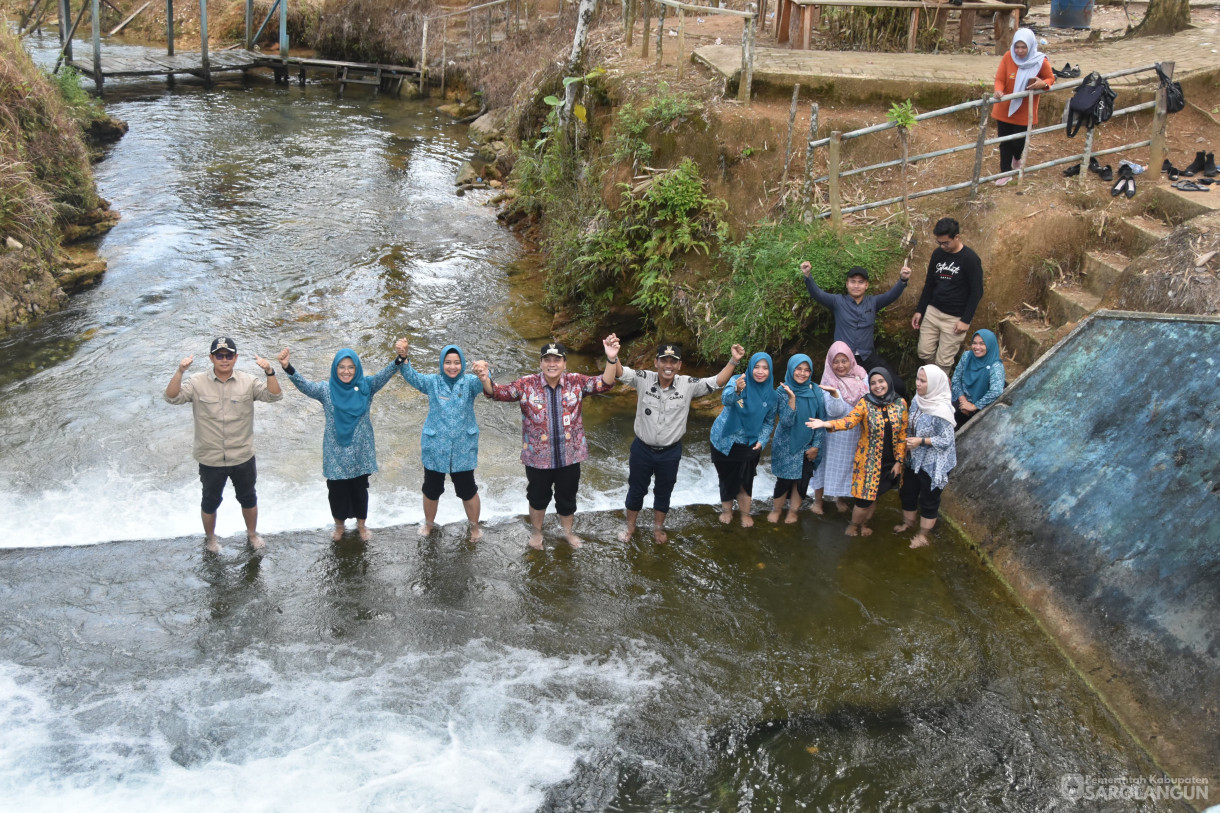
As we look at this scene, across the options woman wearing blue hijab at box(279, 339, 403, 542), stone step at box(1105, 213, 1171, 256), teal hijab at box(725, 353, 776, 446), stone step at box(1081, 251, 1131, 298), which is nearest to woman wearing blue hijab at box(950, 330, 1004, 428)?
stone step at box(1081, 251, 1131, 298)

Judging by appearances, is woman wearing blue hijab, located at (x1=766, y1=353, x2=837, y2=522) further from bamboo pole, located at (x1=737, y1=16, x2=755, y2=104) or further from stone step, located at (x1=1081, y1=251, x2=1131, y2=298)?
bamboo pole, located at (x1=737, y1=16, x2=755, y2=104)

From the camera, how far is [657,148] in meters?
10.1

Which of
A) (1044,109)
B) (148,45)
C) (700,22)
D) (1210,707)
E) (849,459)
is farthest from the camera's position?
(148,45)

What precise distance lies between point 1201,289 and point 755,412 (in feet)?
11.0

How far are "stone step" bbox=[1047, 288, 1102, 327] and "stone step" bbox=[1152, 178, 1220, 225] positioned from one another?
42.5 inches

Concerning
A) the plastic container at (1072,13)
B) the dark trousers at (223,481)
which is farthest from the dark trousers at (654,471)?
the plastic container at (1072,13)

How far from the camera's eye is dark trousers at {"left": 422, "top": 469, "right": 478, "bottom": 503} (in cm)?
675

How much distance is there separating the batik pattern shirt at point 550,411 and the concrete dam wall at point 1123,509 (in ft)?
10.3

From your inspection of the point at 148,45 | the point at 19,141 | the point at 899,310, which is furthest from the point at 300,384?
the point at 148,45

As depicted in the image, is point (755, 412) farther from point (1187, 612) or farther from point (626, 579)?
point (1187, 612)

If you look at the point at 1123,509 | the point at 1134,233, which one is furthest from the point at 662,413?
the point at 1134,233

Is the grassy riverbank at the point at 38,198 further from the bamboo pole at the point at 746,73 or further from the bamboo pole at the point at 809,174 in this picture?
the bamboo pole at the point at 809,174

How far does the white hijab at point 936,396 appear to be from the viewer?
6582mm

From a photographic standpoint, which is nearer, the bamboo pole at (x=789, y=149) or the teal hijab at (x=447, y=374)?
the teal hijab at (x=447, y=374)
